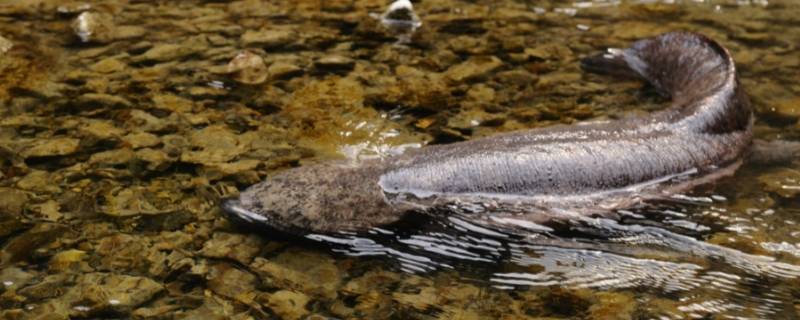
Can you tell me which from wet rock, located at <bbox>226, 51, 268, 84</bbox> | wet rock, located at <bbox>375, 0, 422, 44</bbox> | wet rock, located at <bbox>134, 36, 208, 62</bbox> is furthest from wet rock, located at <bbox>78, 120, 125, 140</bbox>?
wet rock, located at <bbox>375, 0, 422, 44</bbox>

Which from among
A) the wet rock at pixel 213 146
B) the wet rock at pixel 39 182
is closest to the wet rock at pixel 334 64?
the wet rock at pixel 213 146

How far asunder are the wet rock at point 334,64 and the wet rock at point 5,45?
7.67 ft

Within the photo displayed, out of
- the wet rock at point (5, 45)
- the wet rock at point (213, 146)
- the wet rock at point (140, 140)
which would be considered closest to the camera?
the wet rock at point (213, 146)

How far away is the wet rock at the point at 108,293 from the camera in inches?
150

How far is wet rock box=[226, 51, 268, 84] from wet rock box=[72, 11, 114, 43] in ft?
4.20

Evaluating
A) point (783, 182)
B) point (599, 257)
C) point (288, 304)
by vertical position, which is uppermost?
point (783, 182)

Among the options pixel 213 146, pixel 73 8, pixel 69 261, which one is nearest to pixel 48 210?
pixel 69 261

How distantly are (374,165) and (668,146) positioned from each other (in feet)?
5.25

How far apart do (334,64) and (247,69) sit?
0.68 m

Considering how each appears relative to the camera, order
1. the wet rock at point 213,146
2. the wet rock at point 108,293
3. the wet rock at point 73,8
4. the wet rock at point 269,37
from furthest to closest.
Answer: the wet rock at point 73,8, the wet rock at point 269,37, the wet rock at point 213,146, the wet rock at point 108,293

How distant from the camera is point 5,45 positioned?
6.80m

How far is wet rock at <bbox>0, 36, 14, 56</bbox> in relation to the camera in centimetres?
674

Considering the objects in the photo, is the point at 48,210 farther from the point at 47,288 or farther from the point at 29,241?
the point at 47,288

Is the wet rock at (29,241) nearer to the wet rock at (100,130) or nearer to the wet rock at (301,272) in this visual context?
the wet rock at (301,272)
